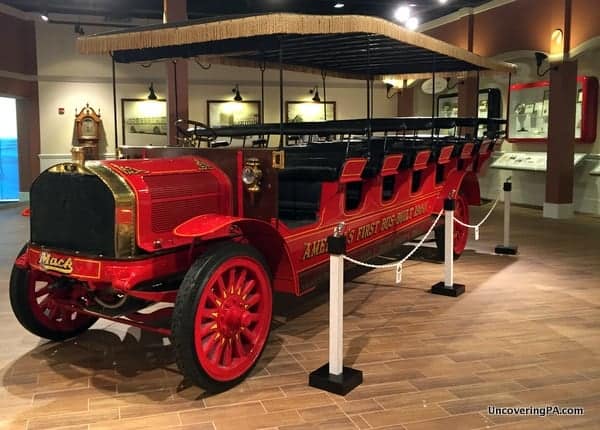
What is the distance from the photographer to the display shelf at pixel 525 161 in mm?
9973

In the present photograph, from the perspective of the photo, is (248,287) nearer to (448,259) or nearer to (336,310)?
(336,310)

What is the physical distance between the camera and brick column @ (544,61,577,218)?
891 cm

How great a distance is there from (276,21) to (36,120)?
1035 centimetres

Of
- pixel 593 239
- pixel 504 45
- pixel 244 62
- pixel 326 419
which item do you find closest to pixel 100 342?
pixel 326 419

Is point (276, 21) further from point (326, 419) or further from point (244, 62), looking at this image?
point (244, 62)

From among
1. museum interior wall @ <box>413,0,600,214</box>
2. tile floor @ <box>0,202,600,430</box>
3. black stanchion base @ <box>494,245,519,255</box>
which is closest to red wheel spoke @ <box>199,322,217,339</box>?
tile floor @ <box>0,202,600,430</box>

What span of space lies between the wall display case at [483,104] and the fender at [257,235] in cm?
799

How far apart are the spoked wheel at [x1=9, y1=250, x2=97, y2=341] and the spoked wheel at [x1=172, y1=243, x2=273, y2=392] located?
2.88 feet

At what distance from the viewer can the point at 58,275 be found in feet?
9.84

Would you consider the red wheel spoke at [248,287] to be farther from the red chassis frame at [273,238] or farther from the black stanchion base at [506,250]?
the black stanchion base at [506,250]

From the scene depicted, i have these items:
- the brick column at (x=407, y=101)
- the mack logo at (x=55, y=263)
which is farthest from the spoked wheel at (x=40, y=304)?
the brick column at (x=407, y=101)

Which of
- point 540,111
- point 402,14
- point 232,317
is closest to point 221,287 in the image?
point 232,317

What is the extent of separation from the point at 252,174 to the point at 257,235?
36 centimetres

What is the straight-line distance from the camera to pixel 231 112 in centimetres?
1309
